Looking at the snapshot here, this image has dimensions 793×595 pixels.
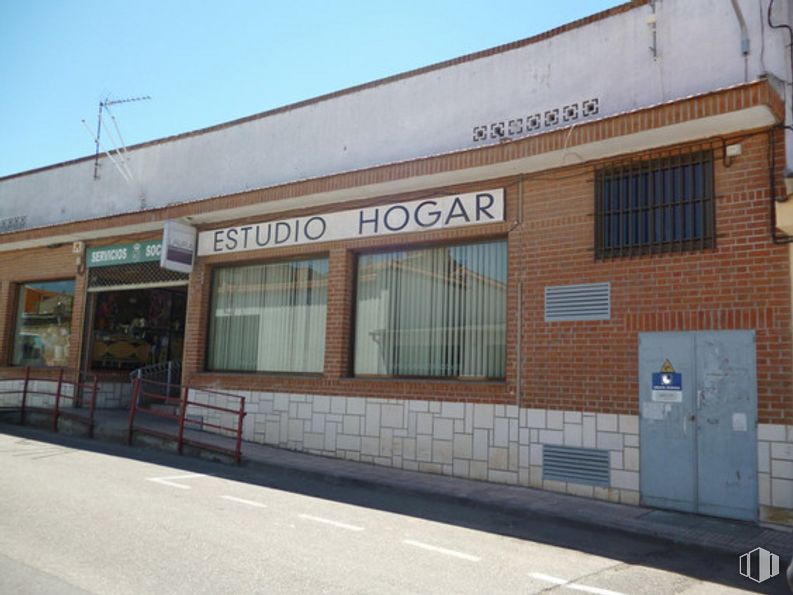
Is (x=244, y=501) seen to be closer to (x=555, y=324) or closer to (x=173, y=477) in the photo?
(x=173, y=477)

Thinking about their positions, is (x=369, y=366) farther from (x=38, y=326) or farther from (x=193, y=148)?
(x=38, y=326)

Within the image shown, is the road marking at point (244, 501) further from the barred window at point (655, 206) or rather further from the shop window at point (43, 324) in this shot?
the shop window at point (43, 324)

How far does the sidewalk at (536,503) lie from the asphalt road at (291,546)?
21 cm

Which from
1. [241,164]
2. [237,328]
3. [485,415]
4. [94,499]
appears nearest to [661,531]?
[485,415]

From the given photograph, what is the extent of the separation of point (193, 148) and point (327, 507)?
9.36 metres

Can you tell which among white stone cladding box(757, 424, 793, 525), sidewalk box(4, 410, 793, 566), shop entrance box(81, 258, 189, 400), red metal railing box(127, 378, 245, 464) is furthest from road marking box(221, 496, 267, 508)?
shop entrance box(81, 258, 189, 400)

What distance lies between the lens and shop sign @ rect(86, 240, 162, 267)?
14432 mm

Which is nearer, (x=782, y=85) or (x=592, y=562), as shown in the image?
(x=592, y=562)

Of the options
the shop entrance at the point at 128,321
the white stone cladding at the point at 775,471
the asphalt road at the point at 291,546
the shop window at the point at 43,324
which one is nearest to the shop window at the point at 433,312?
the asphalt road at the point at 291,546

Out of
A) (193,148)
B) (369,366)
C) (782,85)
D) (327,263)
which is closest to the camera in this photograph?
(782,85)

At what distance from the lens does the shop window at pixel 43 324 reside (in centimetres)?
1662

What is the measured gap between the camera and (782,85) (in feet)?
25.0

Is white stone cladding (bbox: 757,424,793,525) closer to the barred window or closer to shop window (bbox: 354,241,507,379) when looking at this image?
the barred window

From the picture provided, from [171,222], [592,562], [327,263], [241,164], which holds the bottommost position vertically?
[592,562]
